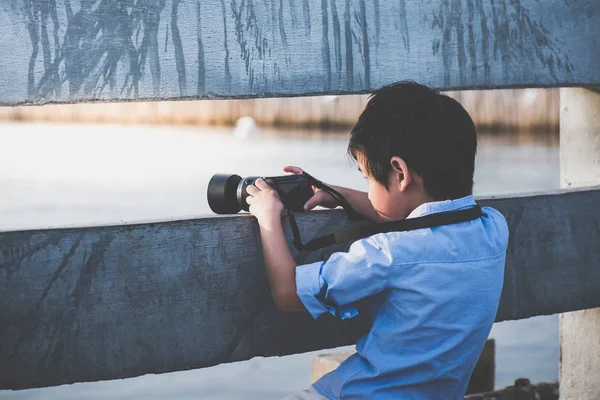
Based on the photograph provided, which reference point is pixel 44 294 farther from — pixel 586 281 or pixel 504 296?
→ pixel 586 281

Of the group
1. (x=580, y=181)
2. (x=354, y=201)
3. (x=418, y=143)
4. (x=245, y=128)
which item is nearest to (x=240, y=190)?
(x=354, y=201)

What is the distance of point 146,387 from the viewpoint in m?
4.04

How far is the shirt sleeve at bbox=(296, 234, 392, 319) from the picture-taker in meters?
1.73

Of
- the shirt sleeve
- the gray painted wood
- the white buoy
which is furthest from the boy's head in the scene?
the white buoy

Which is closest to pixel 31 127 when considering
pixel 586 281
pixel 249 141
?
pixel 249 141

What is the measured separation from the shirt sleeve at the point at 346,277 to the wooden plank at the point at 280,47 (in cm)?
46

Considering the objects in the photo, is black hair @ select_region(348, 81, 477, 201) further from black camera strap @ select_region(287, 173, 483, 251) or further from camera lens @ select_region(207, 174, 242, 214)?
camera lens @ select_region(207, 174, 242, 214)

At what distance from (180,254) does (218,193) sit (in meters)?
0.19

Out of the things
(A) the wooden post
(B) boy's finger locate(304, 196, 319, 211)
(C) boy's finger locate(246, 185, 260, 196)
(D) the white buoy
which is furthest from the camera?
(D) the white buoy

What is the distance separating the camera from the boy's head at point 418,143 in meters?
1.82

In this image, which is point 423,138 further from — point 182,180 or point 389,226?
point 182,180

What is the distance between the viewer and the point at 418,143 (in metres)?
1.82

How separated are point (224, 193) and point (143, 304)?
0.32 m

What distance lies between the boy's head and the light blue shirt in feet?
0.18
